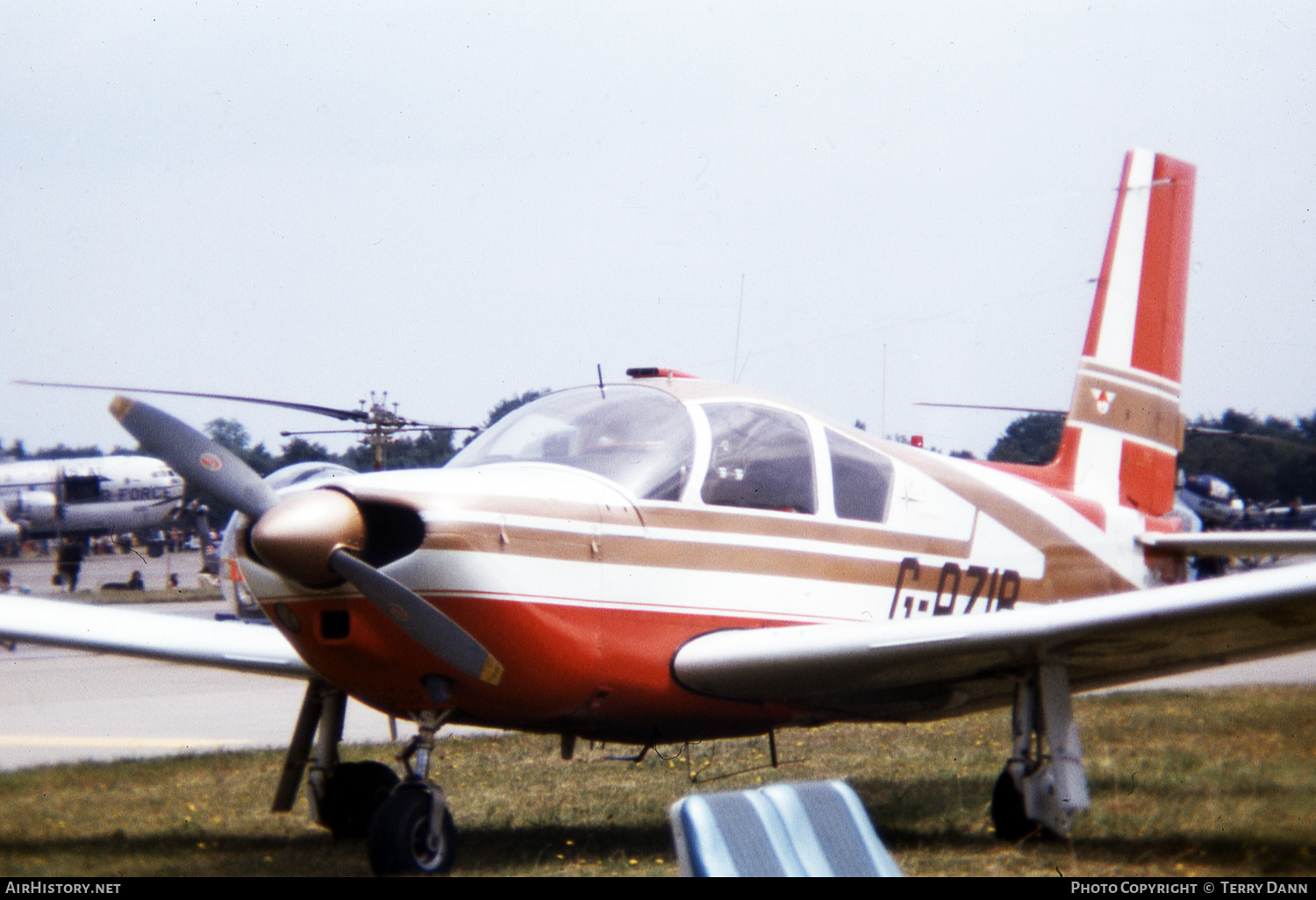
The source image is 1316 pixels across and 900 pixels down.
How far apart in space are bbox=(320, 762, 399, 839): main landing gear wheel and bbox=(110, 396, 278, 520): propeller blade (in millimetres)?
2117

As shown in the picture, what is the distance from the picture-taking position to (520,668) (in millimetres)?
5500

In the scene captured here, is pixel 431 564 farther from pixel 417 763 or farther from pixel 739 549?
pixel 739 549

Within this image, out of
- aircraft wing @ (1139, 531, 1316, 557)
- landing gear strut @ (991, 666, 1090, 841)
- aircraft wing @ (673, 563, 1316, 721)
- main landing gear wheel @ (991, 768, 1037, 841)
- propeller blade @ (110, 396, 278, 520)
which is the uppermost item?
propeller blade @ (110, 396, 278, 520)

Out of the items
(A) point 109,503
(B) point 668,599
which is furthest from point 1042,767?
(A) point 109,503

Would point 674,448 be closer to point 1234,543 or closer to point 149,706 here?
point 1234,543

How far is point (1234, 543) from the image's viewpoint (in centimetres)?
835

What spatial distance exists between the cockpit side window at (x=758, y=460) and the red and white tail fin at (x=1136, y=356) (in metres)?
2.90

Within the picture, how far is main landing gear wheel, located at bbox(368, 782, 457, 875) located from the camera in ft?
16.9

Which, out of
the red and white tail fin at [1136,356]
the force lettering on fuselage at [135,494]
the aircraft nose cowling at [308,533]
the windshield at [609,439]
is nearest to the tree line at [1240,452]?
the red and white tail fin at [1136,356]

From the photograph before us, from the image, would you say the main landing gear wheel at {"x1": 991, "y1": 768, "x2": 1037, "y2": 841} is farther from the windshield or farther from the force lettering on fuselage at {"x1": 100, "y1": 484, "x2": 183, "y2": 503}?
the force lettering on fuselage at {"x1": 100, "y1": 484, "x2": 183, "y2": 503}

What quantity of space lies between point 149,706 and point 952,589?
9597mm

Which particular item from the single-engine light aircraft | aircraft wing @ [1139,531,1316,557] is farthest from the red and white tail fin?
the single-engine light aircraft

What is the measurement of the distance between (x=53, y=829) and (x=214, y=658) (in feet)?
3.85

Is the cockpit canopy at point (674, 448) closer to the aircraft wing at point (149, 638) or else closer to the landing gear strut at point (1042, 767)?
the landing gear strut at point (1042, 767)
